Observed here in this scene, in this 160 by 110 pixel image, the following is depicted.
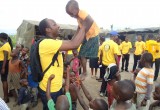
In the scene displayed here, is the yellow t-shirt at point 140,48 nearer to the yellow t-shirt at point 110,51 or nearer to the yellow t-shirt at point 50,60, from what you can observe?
the yellow t-shirt at point 110,51

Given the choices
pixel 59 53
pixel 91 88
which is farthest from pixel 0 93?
pixel 59 53

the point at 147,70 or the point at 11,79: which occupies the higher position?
the point at 147,70

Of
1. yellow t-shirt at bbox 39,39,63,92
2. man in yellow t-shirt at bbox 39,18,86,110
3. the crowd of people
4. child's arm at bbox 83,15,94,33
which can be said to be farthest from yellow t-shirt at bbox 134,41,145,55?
yellow t-shirt at bbox 39,39,63,92

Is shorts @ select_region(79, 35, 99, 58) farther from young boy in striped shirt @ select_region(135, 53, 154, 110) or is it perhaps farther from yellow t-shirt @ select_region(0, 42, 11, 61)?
yellow t-shirt @ select_region(0, 42, 11, 61)

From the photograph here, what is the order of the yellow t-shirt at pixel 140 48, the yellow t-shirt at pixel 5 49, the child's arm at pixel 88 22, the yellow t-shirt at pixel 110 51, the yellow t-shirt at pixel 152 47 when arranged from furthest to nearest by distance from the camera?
the yellow t-shirt at pixel 140 48, the yellow t-shirt at pixel 152 47, the yellow t-shirt at pixel 110 51, the yellow t-shirt at pixel 5 49, the child's arm at pixel 88 22

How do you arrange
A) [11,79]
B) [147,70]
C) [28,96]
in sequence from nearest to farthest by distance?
[147,70]
[28,96]
[11,79]

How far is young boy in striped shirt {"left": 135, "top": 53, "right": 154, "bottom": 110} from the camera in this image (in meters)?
3.52

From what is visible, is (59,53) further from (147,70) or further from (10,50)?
(10,50)

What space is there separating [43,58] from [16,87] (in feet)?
10.8

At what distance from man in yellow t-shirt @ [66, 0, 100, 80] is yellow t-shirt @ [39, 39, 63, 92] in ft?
1.66

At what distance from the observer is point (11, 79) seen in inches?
206

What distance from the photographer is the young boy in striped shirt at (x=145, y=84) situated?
352cm

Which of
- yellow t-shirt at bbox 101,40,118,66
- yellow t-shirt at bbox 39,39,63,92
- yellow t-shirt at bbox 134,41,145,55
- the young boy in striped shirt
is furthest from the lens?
yellow t-shirt at bbox 134,41,145,55

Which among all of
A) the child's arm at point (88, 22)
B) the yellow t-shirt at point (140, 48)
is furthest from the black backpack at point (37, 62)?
the yellow t-shirt at point (140, 48)
